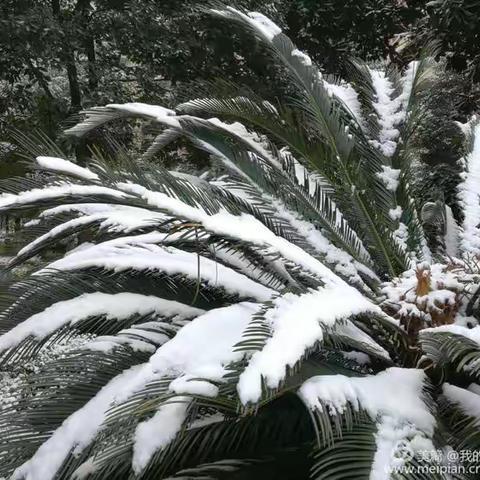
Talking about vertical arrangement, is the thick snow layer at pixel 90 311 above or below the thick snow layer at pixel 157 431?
above

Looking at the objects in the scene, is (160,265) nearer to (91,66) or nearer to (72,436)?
(72,436)

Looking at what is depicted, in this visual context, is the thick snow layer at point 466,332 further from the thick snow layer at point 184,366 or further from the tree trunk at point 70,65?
the tree trunk at point 70,65

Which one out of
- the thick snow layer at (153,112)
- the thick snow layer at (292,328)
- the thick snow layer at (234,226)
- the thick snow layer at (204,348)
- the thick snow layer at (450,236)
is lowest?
the thick snow layer at (450,236)

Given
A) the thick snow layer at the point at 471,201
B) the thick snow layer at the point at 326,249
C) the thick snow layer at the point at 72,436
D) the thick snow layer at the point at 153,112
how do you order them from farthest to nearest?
the thick snow layer at the point at 153,112, the thick snow layer at the point at 471,201, the thick snow layer at the point at 326,249, the thick snow layer at the point at 72,436

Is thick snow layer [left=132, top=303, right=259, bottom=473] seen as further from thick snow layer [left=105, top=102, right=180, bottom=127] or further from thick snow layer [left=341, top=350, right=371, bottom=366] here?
thick snow layer [left=105, top=102, right=180, bottom=127]

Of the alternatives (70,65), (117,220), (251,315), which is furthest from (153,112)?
(70,65)

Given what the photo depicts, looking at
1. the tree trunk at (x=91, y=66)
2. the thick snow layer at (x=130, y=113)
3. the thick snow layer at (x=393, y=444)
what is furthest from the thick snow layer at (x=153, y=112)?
the tree trunk at (x=91, y=66)

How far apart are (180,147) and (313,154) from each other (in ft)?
12.1

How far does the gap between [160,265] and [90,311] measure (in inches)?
10.9

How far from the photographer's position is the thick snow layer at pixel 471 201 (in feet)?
9.04

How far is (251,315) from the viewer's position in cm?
179

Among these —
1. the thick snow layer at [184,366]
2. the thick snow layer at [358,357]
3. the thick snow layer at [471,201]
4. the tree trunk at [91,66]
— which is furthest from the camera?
the tree trunk at [91,66]

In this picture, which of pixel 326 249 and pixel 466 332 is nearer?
pixel 466 332

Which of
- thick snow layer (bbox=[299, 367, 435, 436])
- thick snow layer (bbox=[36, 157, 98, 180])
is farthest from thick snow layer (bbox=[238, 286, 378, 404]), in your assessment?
thick snow layer (bbox=[36, 157, 98, 180])
